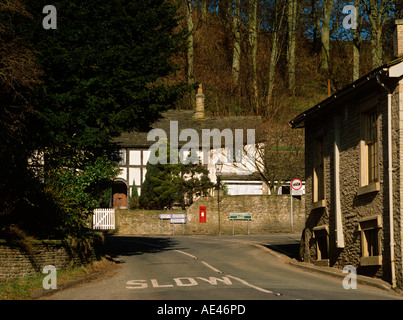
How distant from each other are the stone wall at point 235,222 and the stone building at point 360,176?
19.6m

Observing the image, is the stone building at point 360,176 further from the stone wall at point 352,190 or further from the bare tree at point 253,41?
the bare tree at point 253,41

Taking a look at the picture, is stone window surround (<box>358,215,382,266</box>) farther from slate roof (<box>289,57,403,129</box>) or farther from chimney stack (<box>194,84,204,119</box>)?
chimney stack (<box>194,84,204,119</box>)

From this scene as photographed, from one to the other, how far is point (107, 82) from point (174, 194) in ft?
87.9

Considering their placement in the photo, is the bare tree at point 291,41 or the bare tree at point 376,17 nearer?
the bare tree at point 376,17

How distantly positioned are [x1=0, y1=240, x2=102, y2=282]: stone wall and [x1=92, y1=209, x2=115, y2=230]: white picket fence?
25.7 meters

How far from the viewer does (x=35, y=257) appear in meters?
18.5

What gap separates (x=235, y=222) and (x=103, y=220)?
959 cm

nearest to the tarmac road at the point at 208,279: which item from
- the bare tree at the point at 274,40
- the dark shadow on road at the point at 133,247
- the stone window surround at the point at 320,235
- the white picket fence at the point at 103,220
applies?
the dark shadow on road at the point at 133,247

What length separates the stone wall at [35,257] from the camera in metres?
17.5

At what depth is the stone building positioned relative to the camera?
701 inches

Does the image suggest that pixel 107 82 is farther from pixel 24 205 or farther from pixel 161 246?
pixel 161 246

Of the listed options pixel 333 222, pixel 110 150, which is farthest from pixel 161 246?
pixel 333 222

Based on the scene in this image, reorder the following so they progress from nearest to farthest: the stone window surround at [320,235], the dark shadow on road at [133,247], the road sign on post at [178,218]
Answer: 1. the stone window surround at [320,235]
2. the dark shadow on road at [133,247]
3. the road sign on post at [178,218]
